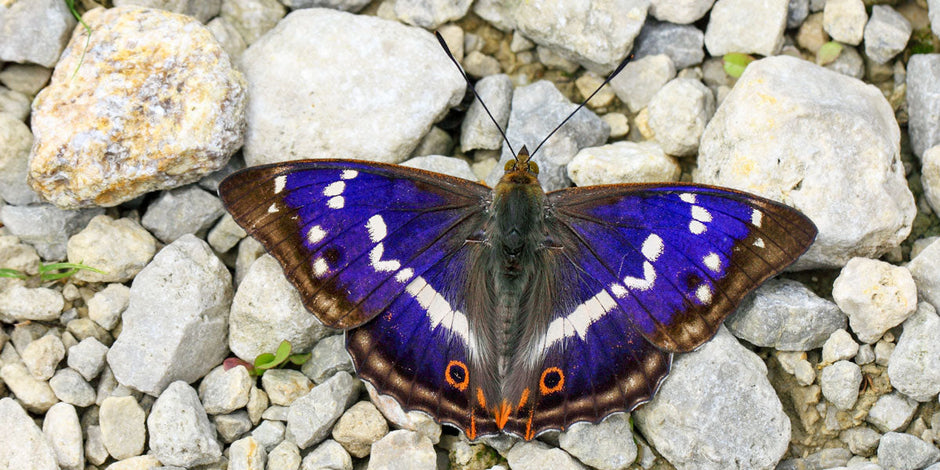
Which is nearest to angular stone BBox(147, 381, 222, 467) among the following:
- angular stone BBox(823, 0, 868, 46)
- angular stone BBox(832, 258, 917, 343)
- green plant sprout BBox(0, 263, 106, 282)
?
green plant sprout BBox(0, 263, 106, 282)

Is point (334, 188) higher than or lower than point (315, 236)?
higher

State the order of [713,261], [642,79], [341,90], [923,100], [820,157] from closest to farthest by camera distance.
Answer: [713,261]
[820,157]
[923,100]
[341,90]
[642,79]

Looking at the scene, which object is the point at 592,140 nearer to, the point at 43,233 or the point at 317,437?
the point at 317,437

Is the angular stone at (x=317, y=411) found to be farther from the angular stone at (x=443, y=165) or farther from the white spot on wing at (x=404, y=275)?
the angular stone at (x=443, y=165)

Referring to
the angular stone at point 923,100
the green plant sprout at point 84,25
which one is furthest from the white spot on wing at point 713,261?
the green plant sprout at point 84,25

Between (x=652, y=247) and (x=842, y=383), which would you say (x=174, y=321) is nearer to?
(x=652, y=247)

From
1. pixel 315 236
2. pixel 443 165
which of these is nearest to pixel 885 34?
pixel 443 165

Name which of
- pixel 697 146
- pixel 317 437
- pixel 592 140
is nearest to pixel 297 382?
pixel 317 437

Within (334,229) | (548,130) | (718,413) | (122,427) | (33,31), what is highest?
(33,31)

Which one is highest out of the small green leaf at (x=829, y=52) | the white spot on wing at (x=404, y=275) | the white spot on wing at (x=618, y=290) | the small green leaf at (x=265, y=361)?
the small green leaf at (x=829, y=52)
